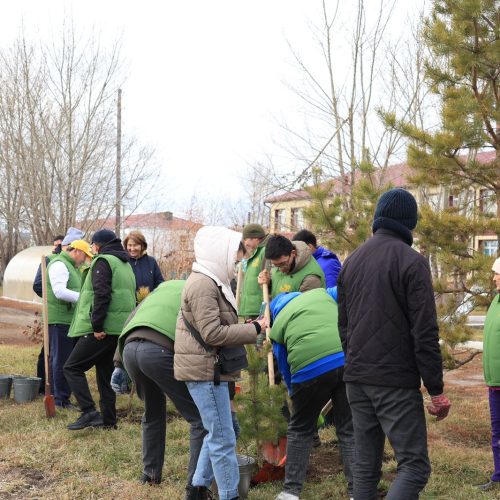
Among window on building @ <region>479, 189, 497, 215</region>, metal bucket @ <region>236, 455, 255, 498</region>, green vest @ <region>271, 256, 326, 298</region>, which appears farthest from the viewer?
window on building @ <region>479, 189, 497, 215</region>

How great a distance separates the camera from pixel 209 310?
152 inches

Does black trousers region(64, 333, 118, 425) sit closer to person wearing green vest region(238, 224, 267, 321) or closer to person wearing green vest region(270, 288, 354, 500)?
person wearing green vest region(238, 224, 267, 321)

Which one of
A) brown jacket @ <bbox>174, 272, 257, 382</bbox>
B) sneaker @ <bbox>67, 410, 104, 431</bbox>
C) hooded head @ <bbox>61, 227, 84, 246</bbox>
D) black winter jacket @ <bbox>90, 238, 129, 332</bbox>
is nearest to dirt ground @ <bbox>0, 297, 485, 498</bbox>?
sneaker @ <bbox>67, 410, 104, 431</bbox>

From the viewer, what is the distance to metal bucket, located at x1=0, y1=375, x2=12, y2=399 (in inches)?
303

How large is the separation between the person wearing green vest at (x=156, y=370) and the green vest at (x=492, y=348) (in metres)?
2.00

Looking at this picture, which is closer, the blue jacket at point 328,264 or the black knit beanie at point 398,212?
the black knit beanie at point 398,212

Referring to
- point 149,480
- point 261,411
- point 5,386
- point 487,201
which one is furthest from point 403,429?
point 5,386

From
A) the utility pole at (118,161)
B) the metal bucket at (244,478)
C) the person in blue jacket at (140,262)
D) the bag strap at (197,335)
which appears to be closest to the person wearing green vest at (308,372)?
the metal bucket at (244,478)

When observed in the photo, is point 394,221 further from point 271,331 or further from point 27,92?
point 27,92

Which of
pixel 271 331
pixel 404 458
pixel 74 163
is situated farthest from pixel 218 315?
pixel 74 163

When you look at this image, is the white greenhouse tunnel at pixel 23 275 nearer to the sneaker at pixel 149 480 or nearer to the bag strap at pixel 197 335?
the sneaker at pixel 149 480

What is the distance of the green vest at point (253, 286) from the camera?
6.69 m

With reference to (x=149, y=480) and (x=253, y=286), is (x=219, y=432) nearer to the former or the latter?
(x=149, y=480)

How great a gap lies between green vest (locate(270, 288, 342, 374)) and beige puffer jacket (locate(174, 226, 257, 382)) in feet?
1.09
